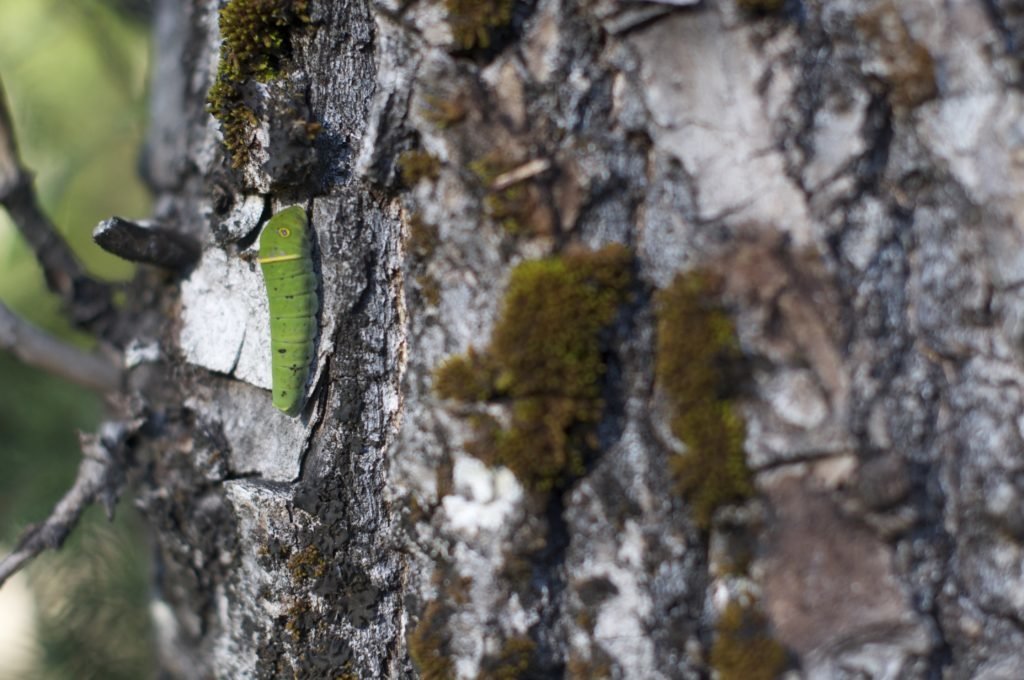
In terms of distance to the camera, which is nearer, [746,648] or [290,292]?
[746,648]

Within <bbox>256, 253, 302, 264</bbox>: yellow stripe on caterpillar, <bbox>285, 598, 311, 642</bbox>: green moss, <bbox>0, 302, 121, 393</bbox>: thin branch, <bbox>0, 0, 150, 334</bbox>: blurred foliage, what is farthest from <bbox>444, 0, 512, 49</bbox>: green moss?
<bbox>0, 0, 150, 334</bbox>: blurred foliage

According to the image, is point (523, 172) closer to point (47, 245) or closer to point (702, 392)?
point (702, 392)

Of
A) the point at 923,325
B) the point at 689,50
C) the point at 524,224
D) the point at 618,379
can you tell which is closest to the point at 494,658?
the point at 618,379

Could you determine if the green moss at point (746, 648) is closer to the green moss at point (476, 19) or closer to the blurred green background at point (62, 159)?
the green moss at point (476, 19)

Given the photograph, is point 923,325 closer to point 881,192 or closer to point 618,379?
point 881,192

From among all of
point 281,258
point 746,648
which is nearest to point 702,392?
point 746,648

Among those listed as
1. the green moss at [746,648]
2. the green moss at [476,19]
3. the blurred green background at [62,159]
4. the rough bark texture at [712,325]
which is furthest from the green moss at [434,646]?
the blurred green background at [62,159]

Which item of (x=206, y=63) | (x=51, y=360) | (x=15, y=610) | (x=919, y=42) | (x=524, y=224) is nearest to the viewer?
(x=919, y=42)
